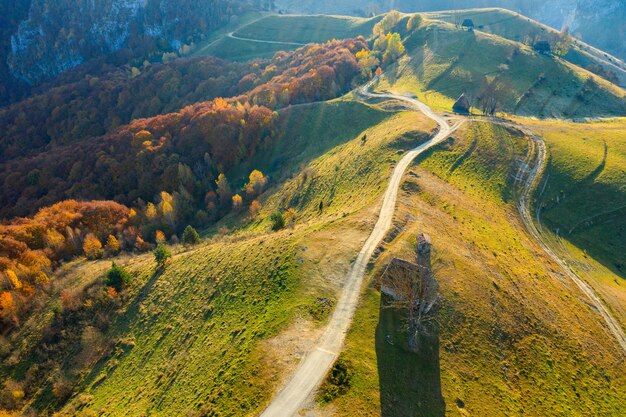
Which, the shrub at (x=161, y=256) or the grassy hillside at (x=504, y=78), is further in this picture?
the grassy hillside at (x=504, y=78)

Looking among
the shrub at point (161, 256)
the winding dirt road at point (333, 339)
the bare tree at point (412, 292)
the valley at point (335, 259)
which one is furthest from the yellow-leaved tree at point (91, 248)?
the bare tree at point (412, 292)

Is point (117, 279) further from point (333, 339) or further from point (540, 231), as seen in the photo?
point (540, 231)

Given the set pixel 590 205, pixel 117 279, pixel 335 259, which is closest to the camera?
pixel 335 259

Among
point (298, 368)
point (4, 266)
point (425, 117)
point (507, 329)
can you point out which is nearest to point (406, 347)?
point (298, 368)

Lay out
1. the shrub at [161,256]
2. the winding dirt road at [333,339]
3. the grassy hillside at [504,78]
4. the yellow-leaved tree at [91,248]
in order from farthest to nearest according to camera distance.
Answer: the grassy hillside at [504,78] → the yellow-leaved tree at [91,248] → the shrub at [161,256] → the winding dirt road at [333,339]

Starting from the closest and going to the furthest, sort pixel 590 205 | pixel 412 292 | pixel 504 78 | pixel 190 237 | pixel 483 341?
pixel 412 292 → pixel 483 341 → pixel 590 205 → pixel 190 237 → pixel 504 78

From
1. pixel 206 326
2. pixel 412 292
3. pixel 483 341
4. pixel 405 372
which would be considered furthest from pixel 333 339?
pixel 206 326

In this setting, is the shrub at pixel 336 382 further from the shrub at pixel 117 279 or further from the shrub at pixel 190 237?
the shrub at pixel 190 237
